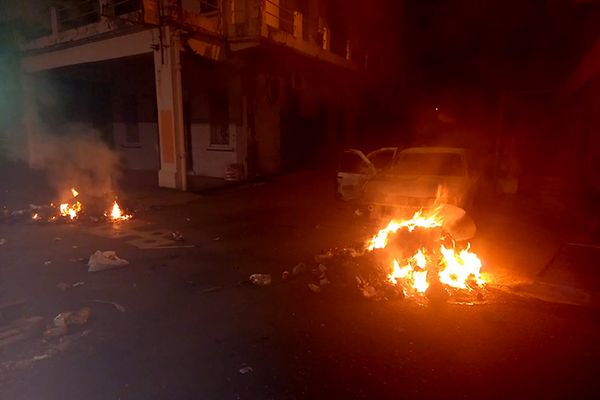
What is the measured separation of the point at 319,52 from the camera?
15500 mm

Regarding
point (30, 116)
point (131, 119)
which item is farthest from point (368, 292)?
point (30, 116)

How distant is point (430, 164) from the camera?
7.98m

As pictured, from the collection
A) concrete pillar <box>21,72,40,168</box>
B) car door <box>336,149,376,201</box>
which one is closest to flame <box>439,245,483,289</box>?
car door <box>336,149,376,201</box>

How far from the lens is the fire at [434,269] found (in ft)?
16.0

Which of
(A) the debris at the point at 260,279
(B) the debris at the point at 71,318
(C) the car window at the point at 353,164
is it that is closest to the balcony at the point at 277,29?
(C) the car window at the point at 353,164

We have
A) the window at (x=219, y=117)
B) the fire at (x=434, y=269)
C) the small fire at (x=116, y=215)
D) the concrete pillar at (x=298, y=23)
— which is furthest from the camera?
the concrete pillar at (x=298, y=23)

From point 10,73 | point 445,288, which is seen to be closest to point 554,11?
point 445,288

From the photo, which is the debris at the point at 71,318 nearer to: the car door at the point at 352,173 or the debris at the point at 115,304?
the debris at the point at 115,304

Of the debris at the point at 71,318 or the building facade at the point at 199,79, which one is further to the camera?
the building facade at the point at 199,79

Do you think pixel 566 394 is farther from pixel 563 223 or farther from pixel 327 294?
pixel 563 223

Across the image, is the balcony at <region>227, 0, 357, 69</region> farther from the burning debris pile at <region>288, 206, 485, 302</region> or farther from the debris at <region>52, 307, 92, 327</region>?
the debris at <region>52, 307, 92, 327</region>

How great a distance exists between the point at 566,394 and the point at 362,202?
16.0 ft

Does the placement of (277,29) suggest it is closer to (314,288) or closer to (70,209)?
(70,209)

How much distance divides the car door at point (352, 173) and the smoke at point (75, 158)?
276 inches
